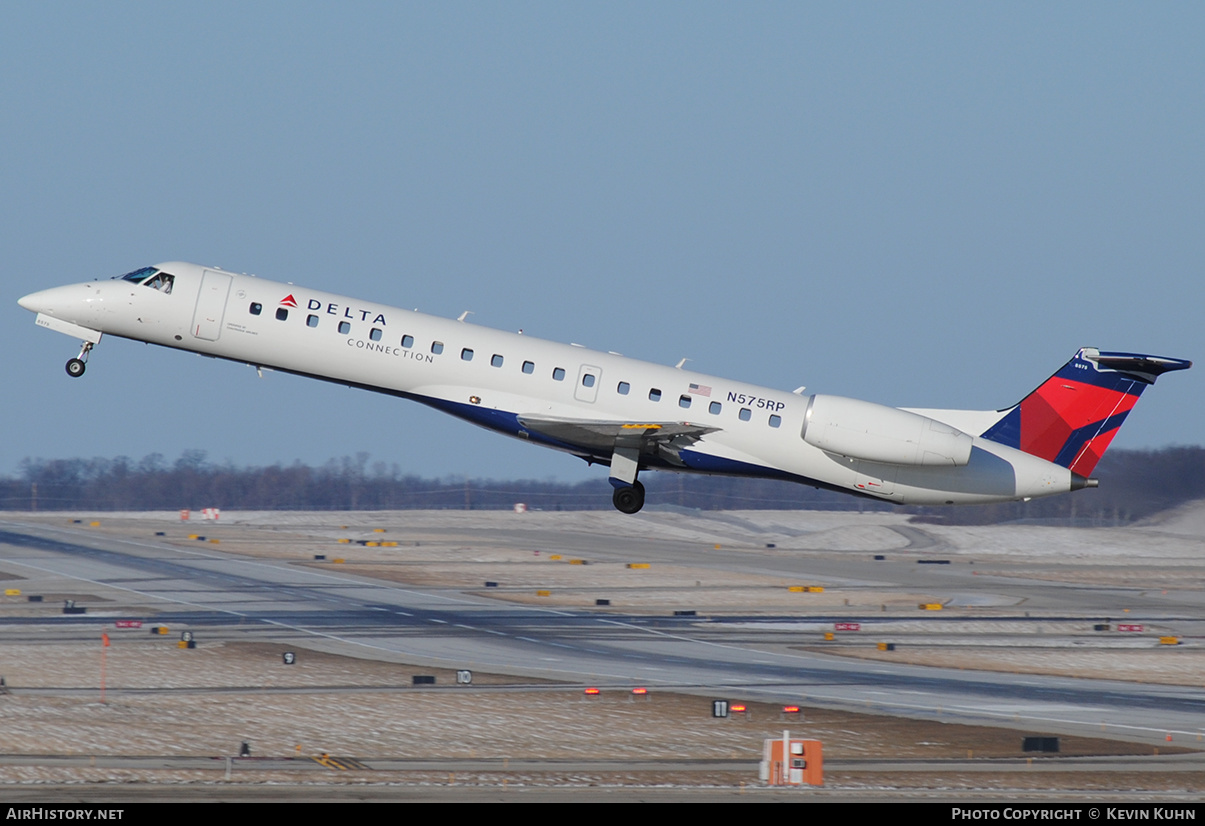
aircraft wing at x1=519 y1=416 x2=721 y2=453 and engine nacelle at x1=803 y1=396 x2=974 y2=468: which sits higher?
engine nacelle at x1=803 y1=396 x2=974 y2=468

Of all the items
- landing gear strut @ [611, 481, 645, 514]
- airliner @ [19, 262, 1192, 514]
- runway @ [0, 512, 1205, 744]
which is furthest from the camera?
runway @ [0, 512, 1205, 744]

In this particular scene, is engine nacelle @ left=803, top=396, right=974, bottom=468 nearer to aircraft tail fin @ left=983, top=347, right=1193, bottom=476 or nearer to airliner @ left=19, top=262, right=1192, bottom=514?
airliner @ left=19, top=262, right=1192, bottom=514

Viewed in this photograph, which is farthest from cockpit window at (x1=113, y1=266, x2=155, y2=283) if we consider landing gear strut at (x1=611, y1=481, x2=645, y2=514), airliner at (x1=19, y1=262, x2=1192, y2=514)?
landing gear strut at (x1=611, y1=481, x2=645, y2=514)

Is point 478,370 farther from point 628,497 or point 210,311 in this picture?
point 210,311

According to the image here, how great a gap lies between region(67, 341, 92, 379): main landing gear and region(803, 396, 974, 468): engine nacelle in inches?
628

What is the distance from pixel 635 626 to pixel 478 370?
20130 millimetres

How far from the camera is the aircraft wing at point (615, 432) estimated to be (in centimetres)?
3123

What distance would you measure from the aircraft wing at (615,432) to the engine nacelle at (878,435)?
235cm

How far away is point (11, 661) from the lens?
38500 mm

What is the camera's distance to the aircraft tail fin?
110ft

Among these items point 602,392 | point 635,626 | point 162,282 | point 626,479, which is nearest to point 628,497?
point 626,479

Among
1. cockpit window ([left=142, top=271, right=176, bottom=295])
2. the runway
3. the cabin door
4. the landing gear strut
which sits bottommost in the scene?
the runway

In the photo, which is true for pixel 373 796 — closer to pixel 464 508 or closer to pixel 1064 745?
pixel 1064 745
